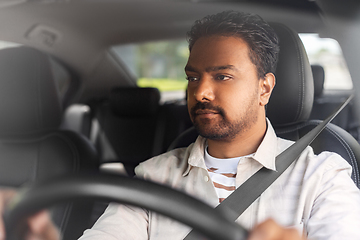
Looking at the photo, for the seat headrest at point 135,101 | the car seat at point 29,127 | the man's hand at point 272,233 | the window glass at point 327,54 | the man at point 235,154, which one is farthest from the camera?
the seat headrest at point 135,101

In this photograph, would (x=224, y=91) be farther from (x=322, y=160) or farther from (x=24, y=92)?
(x=24, y=92)

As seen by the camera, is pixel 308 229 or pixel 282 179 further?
pixel 282 179

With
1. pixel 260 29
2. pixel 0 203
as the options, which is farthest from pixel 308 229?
pixel 0 203

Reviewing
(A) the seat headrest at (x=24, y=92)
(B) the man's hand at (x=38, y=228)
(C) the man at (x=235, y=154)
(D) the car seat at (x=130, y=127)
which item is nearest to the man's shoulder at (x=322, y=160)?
(C) the man at (x=235, y=154)

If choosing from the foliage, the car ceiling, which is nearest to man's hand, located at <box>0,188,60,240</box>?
the car ceiling

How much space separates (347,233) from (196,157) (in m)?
0.48

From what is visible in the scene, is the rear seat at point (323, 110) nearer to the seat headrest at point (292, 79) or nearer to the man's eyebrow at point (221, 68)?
the seat headrest at point (292, 79)

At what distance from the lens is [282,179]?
1.11 m

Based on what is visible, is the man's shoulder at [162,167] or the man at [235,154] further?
the man's shoulder at [162,167]

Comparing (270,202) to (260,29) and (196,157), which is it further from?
(260,29)

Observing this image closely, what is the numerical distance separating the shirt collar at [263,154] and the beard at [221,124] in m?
0.07

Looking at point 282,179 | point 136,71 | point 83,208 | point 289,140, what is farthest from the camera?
point 136,71

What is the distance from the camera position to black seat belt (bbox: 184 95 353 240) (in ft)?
3.42

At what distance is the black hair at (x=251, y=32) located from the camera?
3.82 feet
